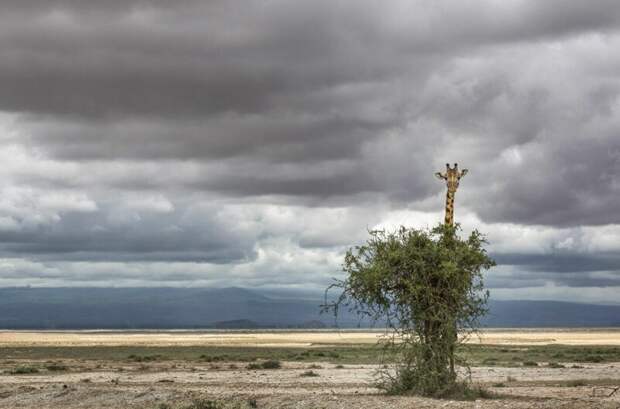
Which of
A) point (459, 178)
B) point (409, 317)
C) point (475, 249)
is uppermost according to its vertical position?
point (459, 178)

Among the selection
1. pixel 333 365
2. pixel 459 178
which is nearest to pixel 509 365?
pixel 333 365

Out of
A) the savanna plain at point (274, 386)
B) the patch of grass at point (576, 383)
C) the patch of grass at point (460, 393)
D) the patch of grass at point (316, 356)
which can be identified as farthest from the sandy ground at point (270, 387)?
the patch of grass at point (316, 356)

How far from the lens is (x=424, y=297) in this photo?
35344mm

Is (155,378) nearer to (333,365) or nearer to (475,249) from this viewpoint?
(333,365)

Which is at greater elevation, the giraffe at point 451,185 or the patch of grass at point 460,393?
the giraffe at point 451,185

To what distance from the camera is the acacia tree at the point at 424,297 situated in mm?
35344

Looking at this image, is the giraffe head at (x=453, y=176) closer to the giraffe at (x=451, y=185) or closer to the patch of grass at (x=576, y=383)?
the giraffe at (x=451, y=185)

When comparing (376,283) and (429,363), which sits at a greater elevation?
(376,283)

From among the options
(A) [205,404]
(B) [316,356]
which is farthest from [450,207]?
(B) [316,356]

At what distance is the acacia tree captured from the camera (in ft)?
116

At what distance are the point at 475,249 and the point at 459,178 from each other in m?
3.03

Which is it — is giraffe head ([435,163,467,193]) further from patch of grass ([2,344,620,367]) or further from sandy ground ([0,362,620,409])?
patch of grass ([2,344,620,367])

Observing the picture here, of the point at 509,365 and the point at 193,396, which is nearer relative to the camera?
the point at 193,396

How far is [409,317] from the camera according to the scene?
3578 centimetres
